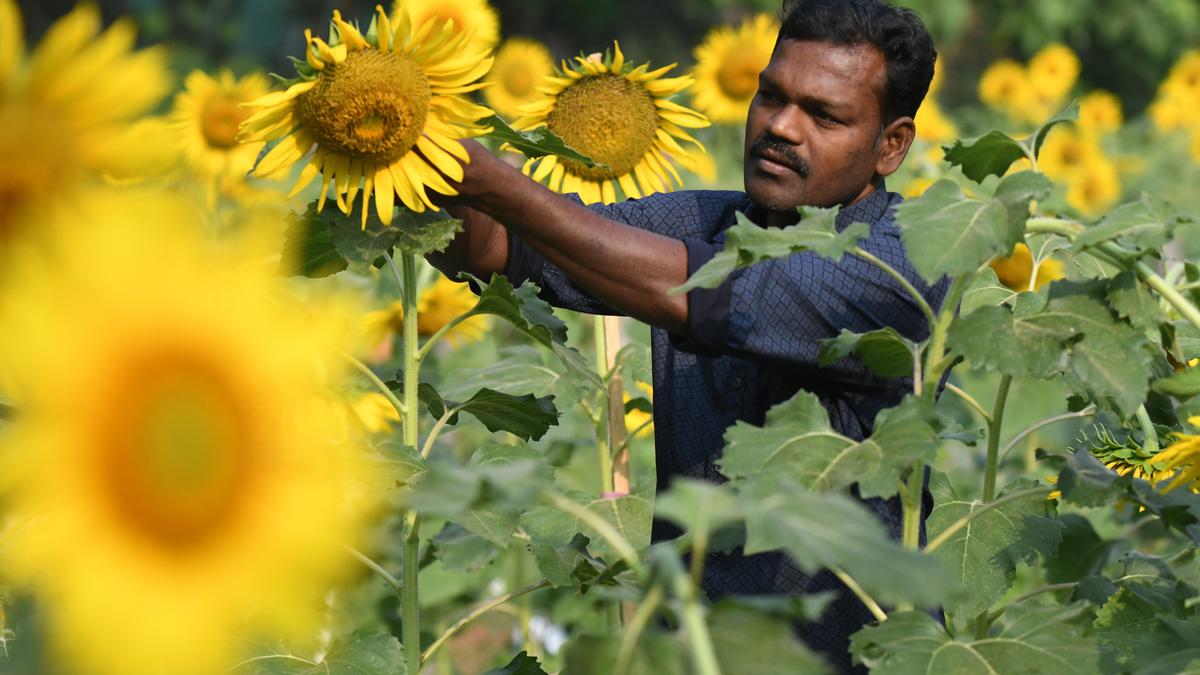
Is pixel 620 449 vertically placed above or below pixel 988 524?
above

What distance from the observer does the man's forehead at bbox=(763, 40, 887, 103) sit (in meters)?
1.84

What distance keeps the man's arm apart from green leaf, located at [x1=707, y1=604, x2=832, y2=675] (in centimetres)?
62

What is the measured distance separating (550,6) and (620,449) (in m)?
12.2

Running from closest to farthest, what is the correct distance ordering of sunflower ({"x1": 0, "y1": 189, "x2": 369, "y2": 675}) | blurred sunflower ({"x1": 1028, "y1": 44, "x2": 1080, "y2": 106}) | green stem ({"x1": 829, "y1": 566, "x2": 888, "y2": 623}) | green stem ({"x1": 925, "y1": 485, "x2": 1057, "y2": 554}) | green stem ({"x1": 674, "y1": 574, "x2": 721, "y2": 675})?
sunflower ({"x1": 0, "y1": 189, "x2": 369, "y2": 675}) < green stem ({"x1": 674, "y1": 574, "x2": 721, "y2": 675}) < green stem ({"x1": 829, "y1": 566, "x2": 888, "y2": 623}) < green stem ({"x1": 925, "y1": 485, "x2": 1057, "y2": 554}) < blurred sunflower ({"x1": 1028, "y1": 44, "x2": 1080, "y2": 106})

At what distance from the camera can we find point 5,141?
0.64 m

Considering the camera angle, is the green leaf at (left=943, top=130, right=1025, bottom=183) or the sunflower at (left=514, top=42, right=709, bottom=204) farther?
the sunflower at (left=514, top=42, right=709, bottom=204)

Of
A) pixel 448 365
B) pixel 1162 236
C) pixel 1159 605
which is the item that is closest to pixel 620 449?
pixel 1159 605

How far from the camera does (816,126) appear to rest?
6.06 feet

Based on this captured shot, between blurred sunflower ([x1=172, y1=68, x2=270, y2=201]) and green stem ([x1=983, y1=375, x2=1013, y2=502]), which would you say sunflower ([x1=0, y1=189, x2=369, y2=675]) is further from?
blurred sunflower ([x1=172, y1=68, x2=270, y2=201])

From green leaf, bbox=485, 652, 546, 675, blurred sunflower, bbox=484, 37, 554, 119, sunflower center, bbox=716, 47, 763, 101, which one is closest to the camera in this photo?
green leaf, bbox=485, 652, 546, 675

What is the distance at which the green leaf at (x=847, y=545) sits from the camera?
35.6 inches

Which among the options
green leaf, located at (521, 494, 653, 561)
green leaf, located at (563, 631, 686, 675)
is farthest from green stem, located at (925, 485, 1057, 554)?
green leaf, located at (563, 631, 686, 675)

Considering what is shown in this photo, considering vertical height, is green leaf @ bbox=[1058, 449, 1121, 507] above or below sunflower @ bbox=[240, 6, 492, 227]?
below

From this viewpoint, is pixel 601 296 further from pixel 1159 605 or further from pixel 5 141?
pixel 5 141
